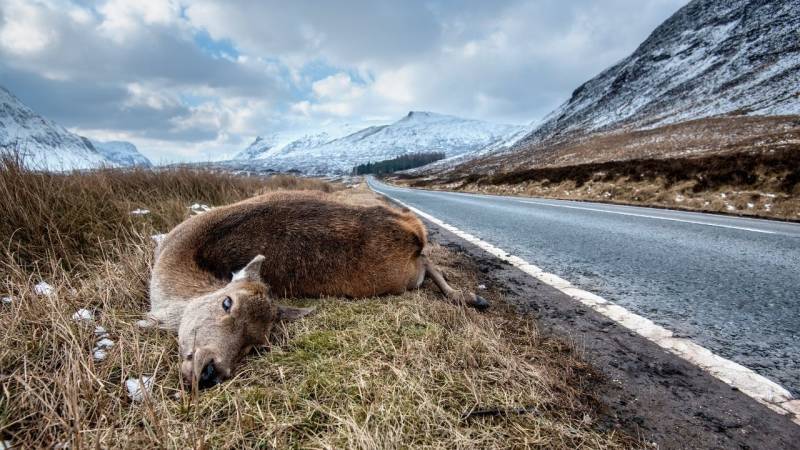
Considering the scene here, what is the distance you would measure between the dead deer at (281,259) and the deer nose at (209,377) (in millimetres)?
352

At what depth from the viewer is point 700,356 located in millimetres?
2564

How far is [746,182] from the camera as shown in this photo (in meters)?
15.0

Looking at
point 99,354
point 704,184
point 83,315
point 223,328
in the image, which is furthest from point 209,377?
point 704,184

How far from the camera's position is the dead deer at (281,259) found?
2.84 meters

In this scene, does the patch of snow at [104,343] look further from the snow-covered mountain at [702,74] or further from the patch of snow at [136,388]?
the snow-covered mountain at [702,74]

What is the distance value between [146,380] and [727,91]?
81.6 m

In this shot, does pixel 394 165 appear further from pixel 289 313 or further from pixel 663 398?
pixel 663 398

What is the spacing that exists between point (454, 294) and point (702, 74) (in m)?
96.4

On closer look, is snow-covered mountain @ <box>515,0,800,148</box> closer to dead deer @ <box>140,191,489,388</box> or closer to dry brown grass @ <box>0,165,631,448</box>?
dead deer @ <box>140,191,489,388</box>

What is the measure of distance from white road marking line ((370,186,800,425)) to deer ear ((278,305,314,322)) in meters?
2.55

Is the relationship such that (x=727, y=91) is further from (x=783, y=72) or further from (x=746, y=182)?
(x=746, y=182)

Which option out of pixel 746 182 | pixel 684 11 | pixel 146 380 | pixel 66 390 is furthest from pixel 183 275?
pixel 684 11

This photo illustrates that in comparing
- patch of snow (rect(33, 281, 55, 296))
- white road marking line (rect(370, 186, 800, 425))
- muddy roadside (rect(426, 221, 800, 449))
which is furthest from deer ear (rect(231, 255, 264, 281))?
white road marking line (rect(370, 186, 800, 425))

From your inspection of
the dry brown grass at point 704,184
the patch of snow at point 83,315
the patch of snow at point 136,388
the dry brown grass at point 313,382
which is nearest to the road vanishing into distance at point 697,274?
the dry brown grass at point 313,382
